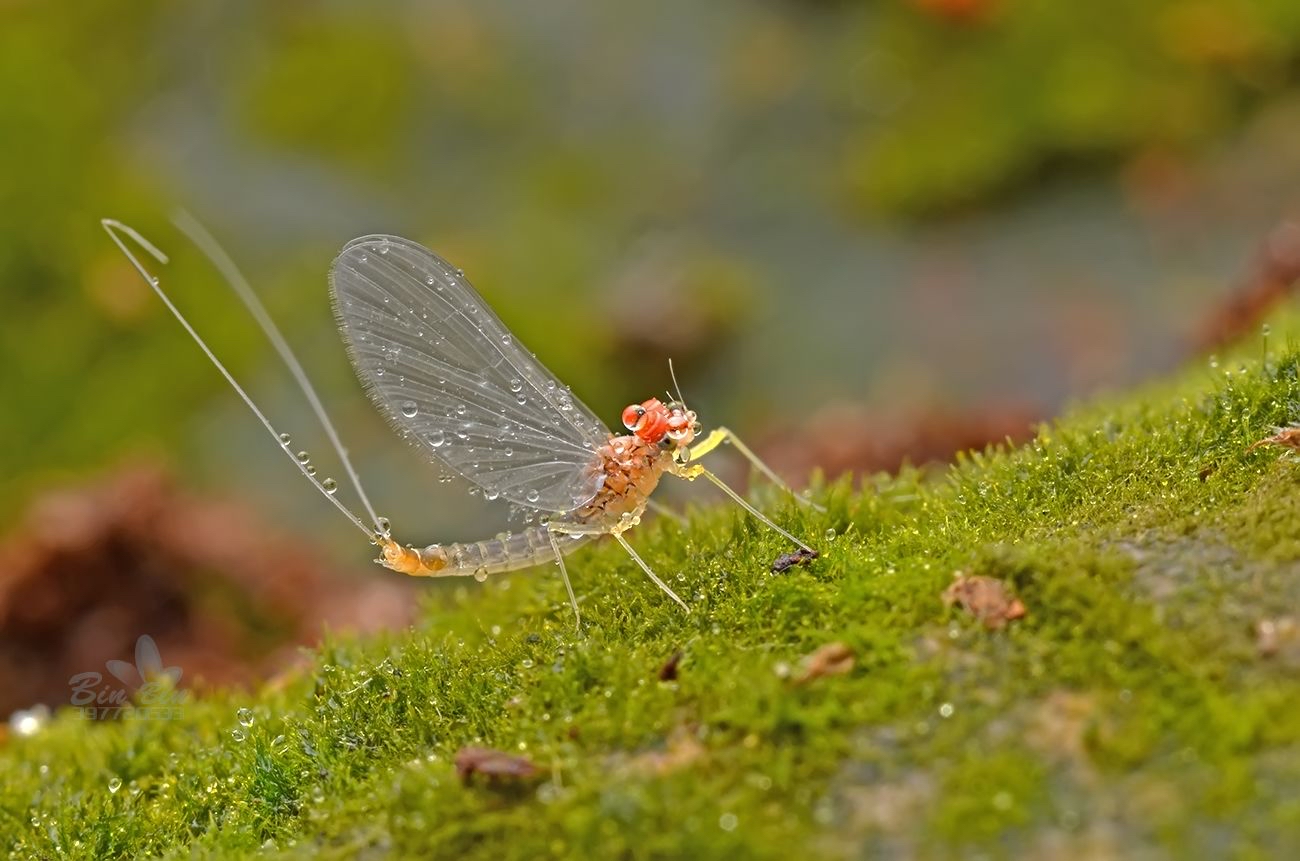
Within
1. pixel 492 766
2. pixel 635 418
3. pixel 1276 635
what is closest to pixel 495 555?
pixel 635 418

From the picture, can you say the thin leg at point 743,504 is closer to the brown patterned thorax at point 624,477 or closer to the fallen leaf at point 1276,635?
the brown patterned thorax at point 624,477

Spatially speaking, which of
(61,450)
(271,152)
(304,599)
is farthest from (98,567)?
(271,152)

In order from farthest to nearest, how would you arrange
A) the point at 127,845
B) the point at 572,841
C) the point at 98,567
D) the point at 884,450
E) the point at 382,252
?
the point at 884,450
the point at 98,567
the point at 382,252
the point at 127,845
the point at 572,841

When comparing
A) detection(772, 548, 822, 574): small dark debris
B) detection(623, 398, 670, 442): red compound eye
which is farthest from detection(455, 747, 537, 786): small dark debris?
detection(623, 398, 670, 442): red compound eye

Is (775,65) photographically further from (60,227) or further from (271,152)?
(60,227)

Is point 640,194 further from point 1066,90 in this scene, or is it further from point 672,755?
point 672,755

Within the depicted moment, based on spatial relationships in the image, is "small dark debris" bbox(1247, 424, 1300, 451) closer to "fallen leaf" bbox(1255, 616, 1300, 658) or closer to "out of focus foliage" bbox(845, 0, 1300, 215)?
"fallen leaf" bbox(1255, 616, 1300, 658)
